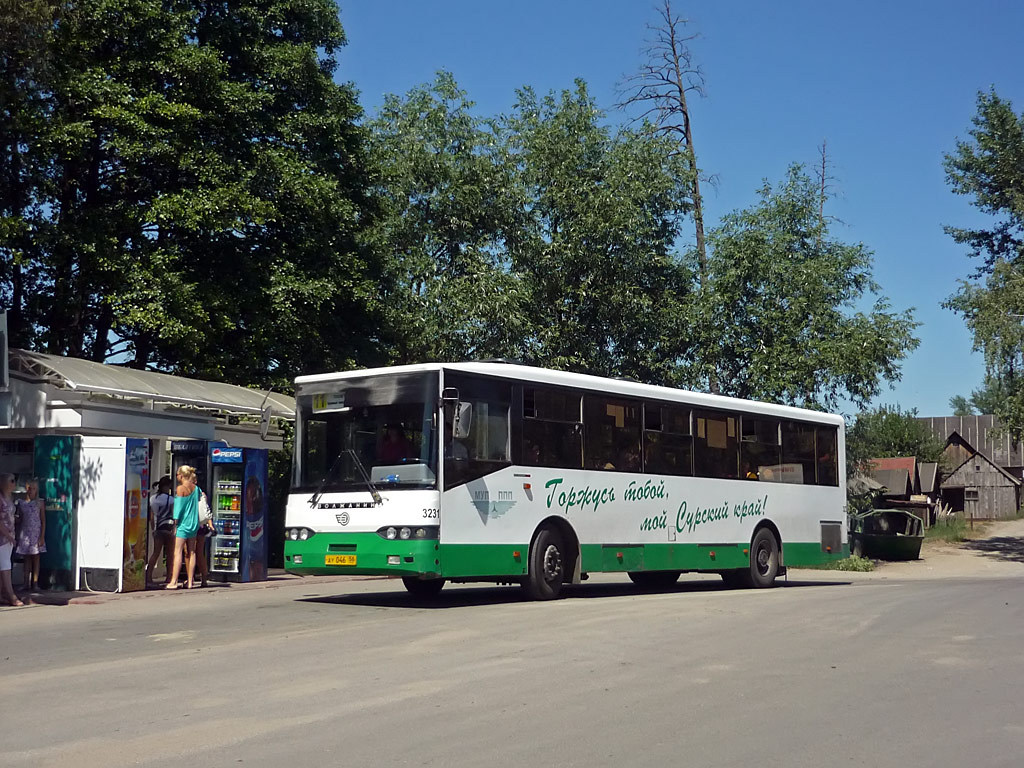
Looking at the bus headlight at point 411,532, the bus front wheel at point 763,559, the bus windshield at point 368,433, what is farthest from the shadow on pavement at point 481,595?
the bus windshield at point 368,433

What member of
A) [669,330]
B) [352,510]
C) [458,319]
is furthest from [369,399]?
[669,330]

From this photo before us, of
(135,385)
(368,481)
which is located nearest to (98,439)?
(135,385)

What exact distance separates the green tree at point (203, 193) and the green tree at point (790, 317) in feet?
36.8

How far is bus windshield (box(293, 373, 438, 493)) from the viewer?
49.3 feet

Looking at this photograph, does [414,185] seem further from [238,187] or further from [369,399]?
[369,399]

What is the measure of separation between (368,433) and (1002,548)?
3962 centimetres

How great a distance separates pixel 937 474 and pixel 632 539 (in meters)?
80.5

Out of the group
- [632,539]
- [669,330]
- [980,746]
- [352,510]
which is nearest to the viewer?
[980,746]

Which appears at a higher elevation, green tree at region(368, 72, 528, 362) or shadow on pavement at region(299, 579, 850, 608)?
green tree at region(368, 72, 528, 362)

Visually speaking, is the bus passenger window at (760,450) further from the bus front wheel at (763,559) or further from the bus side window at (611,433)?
the bus side window at (611,433)

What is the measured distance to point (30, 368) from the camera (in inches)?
795

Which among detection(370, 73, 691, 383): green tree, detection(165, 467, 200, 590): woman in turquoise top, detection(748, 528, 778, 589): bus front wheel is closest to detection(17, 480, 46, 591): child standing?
detection(165, 467, 200, 590): woman in turquoise top

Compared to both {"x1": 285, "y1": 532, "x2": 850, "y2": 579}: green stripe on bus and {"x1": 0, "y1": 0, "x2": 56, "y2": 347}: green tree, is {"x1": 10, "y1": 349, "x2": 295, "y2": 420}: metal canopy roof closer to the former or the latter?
{"x1": 285, "y1": 532, "x2": 850, "y2": 579}: green stripe on bus

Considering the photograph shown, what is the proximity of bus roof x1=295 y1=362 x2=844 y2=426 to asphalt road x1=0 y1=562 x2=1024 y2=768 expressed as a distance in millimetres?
3077
